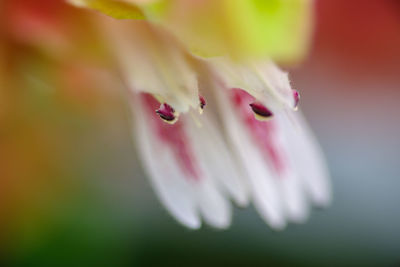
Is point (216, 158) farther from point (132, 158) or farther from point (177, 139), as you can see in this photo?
point (132, 158)

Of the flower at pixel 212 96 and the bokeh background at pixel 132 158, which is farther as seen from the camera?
the bokeh background at pixel 132 158

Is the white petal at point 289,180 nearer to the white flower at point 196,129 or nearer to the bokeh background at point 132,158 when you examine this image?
the white flower at point 196,129

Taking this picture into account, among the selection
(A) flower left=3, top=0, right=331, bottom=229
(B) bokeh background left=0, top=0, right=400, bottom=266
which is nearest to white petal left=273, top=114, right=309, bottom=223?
(A) flower left=3, top=0, right=331, bottom=229

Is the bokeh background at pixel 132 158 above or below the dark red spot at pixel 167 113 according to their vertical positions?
above

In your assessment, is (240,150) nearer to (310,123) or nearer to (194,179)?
(194,179)

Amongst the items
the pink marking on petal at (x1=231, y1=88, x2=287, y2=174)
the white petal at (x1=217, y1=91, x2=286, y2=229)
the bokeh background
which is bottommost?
the white petal at (x1=217, y1=91, x2=286, y2=229)

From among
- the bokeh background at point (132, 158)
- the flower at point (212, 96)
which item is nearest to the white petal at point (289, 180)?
the flower at point (212, 96)

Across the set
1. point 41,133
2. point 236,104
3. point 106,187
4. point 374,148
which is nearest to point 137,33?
point 236,104

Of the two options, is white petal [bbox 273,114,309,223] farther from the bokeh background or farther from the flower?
the bokeh background
